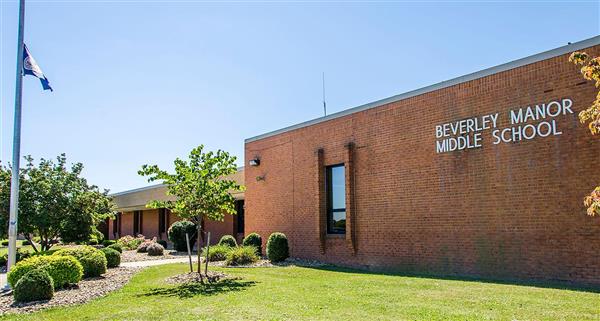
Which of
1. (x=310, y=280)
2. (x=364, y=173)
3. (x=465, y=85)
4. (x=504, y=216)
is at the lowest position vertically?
(x=310, y=280)

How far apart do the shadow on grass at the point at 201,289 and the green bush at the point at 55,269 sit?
2215mm

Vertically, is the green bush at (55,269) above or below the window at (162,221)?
below

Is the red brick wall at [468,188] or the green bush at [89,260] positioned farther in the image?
the green bush at [89,260]

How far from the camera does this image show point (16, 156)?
1361cm

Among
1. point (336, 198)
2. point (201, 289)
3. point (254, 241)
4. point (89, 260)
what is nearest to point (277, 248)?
point (254, 241)

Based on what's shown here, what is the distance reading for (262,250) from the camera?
71.3ft

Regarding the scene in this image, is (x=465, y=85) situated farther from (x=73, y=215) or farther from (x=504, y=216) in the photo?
(x=73, y=215)

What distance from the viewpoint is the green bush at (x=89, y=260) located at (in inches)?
588

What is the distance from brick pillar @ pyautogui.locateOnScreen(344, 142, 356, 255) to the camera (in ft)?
57.1

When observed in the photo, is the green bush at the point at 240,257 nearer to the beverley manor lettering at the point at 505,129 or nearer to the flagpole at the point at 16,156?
the flagpole at the point at 16,156

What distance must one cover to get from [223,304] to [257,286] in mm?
2507

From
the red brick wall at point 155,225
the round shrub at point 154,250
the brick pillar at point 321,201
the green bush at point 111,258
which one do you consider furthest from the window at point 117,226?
the brick pillar at point 321,201

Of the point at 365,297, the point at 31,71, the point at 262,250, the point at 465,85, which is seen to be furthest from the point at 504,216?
the point at 31,71

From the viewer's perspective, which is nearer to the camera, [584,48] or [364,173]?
[584,48]
